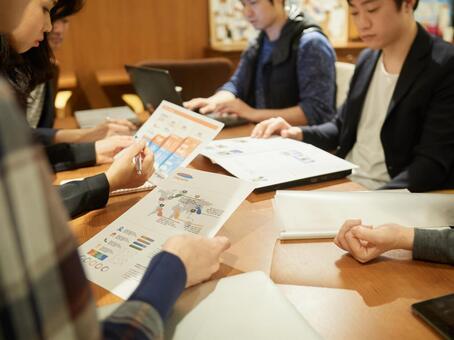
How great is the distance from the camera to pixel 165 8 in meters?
3.56

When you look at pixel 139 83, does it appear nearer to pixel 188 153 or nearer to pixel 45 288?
pixel 188 153

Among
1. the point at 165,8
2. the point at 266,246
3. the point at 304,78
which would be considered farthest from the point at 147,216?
the point at 165,8

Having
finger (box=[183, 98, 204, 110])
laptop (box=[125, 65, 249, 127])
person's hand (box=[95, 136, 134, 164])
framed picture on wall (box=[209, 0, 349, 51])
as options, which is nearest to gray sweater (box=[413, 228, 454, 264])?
person's hand (box=[95, 136, 134, 164])

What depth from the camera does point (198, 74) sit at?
2822 millimetres

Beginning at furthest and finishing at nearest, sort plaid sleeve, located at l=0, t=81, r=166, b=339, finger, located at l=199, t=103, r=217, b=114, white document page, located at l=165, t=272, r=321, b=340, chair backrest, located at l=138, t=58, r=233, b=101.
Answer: chair backrest, located at l=138, t=58, r=233, b=101
finger, located at l=199, t=103, r=217, b=114
white document page, located at l=165, t=272, r=321, b=340
plaid sleeve, located at l=0, t=81, r=166, b=339

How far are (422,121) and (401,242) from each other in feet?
2.48

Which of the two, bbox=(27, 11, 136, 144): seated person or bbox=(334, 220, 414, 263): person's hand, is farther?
bbox=(27, 11, 136, 144): seated person

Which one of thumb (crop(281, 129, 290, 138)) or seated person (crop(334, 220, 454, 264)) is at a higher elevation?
seated person (crop(334, 220, 454, 264))

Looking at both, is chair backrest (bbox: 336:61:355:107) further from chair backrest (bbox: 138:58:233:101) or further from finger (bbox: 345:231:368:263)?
finger (bbox: 345:231:368:263)

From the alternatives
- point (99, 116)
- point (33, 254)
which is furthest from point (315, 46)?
point (33, 254)

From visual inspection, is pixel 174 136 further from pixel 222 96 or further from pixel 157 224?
pixel 222 96

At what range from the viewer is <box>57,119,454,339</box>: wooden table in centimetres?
66

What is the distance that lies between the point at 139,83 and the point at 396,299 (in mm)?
1519

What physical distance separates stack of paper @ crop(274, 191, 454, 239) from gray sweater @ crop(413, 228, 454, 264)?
3.8 inches
